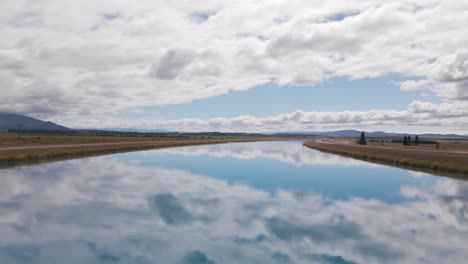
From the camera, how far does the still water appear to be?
37.9ft

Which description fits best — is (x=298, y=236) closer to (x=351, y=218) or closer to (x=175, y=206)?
(x=351, y=218)

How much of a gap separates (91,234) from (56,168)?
Answer: 2204 centimetres

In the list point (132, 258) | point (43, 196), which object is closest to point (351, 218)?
point (132, 258)

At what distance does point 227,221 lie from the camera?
15.4 m

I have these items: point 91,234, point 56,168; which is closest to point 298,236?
point 91,234

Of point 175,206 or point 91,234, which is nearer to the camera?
point 91,234

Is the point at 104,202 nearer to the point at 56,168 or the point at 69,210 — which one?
the point at 69,210

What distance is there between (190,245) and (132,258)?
2.12 metres

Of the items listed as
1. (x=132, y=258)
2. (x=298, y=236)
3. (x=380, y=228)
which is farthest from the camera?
(x=380, y=228)

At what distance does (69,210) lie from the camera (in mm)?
17094

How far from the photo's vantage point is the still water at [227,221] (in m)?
11.5

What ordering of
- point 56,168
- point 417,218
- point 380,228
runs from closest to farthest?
point 380,228, point 417,218, point 56,168

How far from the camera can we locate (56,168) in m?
32.5

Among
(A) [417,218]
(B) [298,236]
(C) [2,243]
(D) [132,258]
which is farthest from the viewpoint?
(A) [417,218]
